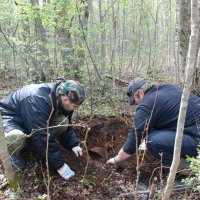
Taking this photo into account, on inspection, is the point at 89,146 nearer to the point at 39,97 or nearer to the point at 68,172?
the point at 68,172

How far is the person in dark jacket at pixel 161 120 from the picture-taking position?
3.85m

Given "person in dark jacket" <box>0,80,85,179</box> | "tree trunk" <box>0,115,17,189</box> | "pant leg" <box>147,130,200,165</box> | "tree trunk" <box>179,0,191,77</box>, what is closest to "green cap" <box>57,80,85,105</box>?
"person in dark jacket" <box>0,80,85,179</box>

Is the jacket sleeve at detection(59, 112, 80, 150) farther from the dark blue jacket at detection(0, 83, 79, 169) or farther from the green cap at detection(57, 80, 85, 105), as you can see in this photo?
the green cap at detection(57, 80, 85, 105)

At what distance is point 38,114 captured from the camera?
357 cm

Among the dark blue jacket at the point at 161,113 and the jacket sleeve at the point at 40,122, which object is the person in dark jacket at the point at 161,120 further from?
the jacket sleeve at the point at 40,122

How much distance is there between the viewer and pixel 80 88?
3.65 metres

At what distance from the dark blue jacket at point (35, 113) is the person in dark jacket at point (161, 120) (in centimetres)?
94

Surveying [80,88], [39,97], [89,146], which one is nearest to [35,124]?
[39,97]

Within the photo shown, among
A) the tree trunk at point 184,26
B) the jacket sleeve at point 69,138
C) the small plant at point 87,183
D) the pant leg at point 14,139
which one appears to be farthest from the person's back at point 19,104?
the tree trunk at point 184,26

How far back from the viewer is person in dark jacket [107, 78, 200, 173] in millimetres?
3852

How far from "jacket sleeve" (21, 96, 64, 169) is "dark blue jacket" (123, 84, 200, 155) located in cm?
93

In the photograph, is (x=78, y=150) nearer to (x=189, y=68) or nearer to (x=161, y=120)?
(x=161, y=120)

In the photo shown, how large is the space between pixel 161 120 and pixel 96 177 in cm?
115

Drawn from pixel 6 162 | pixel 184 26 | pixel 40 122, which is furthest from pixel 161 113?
pixel 184 26
